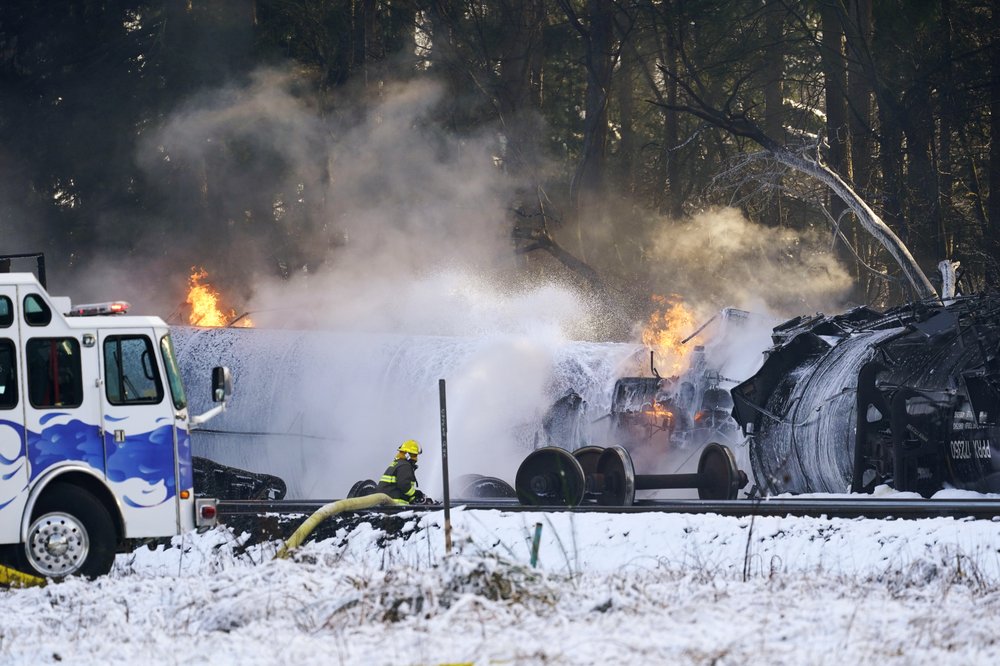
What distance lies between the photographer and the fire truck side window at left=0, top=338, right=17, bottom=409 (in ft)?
36.5

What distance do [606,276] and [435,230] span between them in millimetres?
5984

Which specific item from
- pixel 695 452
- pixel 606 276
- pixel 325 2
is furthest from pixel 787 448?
pixel 325 2

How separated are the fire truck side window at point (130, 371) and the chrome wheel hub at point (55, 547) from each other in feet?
3.73

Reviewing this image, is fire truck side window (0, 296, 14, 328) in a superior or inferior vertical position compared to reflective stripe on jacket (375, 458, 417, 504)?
superior

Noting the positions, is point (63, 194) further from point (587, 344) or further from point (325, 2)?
point (587, 344)

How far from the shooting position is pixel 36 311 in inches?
447

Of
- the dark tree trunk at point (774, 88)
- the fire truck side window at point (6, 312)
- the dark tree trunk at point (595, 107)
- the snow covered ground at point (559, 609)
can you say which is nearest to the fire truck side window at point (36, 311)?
the fire truck side window at point (6, 312)

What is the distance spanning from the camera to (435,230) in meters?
41.8

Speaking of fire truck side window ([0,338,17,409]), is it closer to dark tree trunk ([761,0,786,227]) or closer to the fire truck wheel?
the fire truck wheel

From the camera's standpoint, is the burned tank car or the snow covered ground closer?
the snow covered ground

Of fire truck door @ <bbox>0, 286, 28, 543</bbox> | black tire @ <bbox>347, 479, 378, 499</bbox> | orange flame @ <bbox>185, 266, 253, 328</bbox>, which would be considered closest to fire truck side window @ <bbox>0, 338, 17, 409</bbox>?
fire truck door @ <bbox>0, 286, 28, 543</bbox>

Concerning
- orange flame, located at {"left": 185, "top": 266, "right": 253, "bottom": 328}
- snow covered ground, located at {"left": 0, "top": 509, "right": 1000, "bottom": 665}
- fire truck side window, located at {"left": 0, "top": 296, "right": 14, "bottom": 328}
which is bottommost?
snow covered ground, located at {"left": 0, "top": 509, "right": 1000, "bottom": 665}

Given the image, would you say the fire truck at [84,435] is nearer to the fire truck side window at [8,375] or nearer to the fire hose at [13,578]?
the fire truck side window at [8,375]

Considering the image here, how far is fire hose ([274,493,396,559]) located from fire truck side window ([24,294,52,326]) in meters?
2.81
